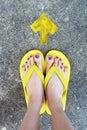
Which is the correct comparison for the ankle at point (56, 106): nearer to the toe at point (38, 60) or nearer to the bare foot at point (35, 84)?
the bare foot at point (35, 84)

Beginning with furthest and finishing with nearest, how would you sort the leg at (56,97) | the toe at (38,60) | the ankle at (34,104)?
1. the toe at (38,60)
2. the ankle at (34,104)
3. the leg at (56,97)

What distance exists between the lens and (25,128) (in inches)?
42.3

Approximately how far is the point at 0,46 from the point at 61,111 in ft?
1.59

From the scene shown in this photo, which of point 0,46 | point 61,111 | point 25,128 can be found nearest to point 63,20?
point 0,46

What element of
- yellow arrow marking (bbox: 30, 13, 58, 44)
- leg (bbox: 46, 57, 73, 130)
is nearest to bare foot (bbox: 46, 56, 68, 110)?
leg (bbox: 46, 57, 73, 130)

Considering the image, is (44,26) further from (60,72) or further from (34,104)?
(34,104)

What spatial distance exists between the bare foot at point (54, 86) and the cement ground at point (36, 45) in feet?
0.18

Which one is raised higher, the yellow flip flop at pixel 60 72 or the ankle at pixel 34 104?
the yellow flip flop at pixel 60 72

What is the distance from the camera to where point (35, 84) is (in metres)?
1.32

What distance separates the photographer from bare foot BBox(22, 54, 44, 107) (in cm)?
127

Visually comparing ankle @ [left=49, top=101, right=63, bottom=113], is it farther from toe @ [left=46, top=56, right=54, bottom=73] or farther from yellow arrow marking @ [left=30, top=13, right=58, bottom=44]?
yellow arrow marking @ [left=30, top=13, right=58, bottom=44]

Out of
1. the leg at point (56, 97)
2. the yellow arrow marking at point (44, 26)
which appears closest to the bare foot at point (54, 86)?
the leg at point (56, 97)

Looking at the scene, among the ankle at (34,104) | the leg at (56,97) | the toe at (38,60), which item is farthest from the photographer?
the toe at (38,60)

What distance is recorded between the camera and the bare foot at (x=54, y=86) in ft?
4.08
